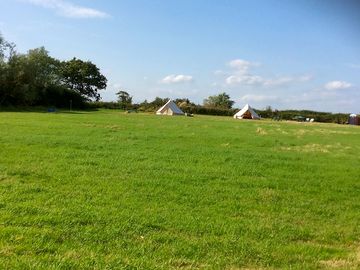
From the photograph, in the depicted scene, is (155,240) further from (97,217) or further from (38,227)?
(38,227)

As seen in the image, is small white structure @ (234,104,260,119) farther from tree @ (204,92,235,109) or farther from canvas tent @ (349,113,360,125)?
tree @ (204,92,235,109)

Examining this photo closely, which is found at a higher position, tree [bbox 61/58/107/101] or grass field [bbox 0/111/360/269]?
tree [bbox 61/58/107/101]

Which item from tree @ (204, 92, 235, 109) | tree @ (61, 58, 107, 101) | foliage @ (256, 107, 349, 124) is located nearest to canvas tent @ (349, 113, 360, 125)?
foliage @ (256, 107, 349, 124)

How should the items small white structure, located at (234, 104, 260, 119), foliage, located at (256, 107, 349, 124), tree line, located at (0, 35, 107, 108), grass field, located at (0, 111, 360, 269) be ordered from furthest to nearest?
1. foliage, located at (256, 107, 349, 124)
2. small white structure, located at (234, 104, 260, 119)
3. tree line, located at (0, 35, 107, 108)
4. grass field, located at (0, 111, 360, 269)

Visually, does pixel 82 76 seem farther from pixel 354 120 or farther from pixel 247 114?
pixel 354 120

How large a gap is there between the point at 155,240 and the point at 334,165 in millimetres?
9841

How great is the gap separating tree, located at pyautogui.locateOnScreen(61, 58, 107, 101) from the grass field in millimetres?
100667

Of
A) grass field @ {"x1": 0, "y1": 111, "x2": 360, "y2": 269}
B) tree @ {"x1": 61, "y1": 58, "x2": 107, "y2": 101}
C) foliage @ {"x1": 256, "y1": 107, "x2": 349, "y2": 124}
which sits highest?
tree @ {"x1": 61, "y1": 58, "x2": 107, "y2": 101}

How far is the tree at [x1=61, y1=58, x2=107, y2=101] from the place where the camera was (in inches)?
4353

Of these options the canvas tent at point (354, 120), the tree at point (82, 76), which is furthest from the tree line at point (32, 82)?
the canvas tent at point (354, 120)

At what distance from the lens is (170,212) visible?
24.0ft

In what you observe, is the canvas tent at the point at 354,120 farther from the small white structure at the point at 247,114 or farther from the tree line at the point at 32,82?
the tree line at the point at 32,82

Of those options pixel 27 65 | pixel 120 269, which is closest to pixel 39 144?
pixel 120 269

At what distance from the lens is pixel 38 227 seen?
6.06 m
